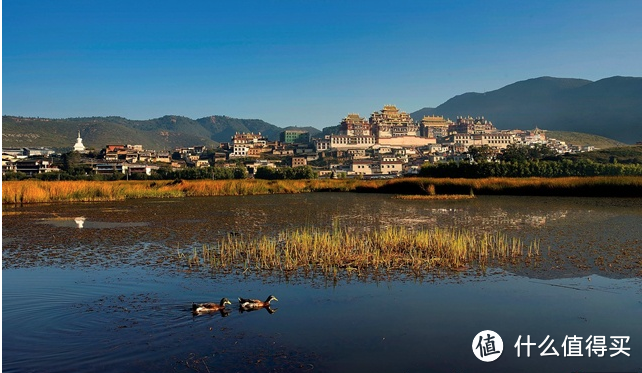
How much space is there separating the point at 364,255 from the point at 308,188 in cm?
4354

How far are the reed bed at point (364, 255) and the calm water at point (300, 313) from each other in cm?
87

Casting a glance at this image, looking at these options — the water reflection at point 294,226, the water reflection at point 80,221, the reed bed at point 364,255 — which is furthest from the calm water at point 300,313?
the water reflection at point 80,221

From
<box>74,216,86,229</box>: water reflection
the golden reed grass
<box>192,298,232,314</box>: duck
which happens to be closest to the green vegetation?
the golden reed grass

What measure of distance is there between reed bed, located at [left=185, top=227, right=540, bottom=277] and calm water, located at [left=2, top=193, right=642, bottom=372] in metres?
0.87

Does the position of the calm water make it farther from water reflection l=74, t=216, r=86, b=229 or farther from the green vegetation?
the green vegetation

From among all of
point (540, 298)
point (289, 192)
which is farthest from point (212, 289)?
point (289, 192)

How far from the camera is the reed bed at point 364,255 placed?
1548 centimetres

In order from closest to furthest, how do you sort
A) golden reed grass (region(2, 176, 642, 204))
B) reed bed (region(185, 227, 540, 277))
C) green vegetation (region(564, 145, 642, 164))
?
1. reed bed (region(185, 227, 540, 277))
2. golden reed grass (region(2, 176, 642, 204))
3. green vegetation (region(564, 145, 642, 164))

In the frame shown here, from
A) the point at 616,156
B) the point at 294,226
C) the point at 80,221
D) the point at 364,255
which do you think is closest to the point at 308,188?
the point at 80,221

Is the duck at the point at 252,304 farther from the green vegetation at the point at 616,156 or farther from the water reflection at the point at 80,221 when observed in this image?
the green vegetation at the point at 616,156

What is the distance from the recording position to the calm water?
8961mm

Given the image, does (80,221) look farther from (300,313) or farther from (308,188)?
(308,188)

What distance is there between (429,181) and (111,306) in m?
41.0

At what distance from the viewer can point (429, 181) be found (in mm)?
51062
